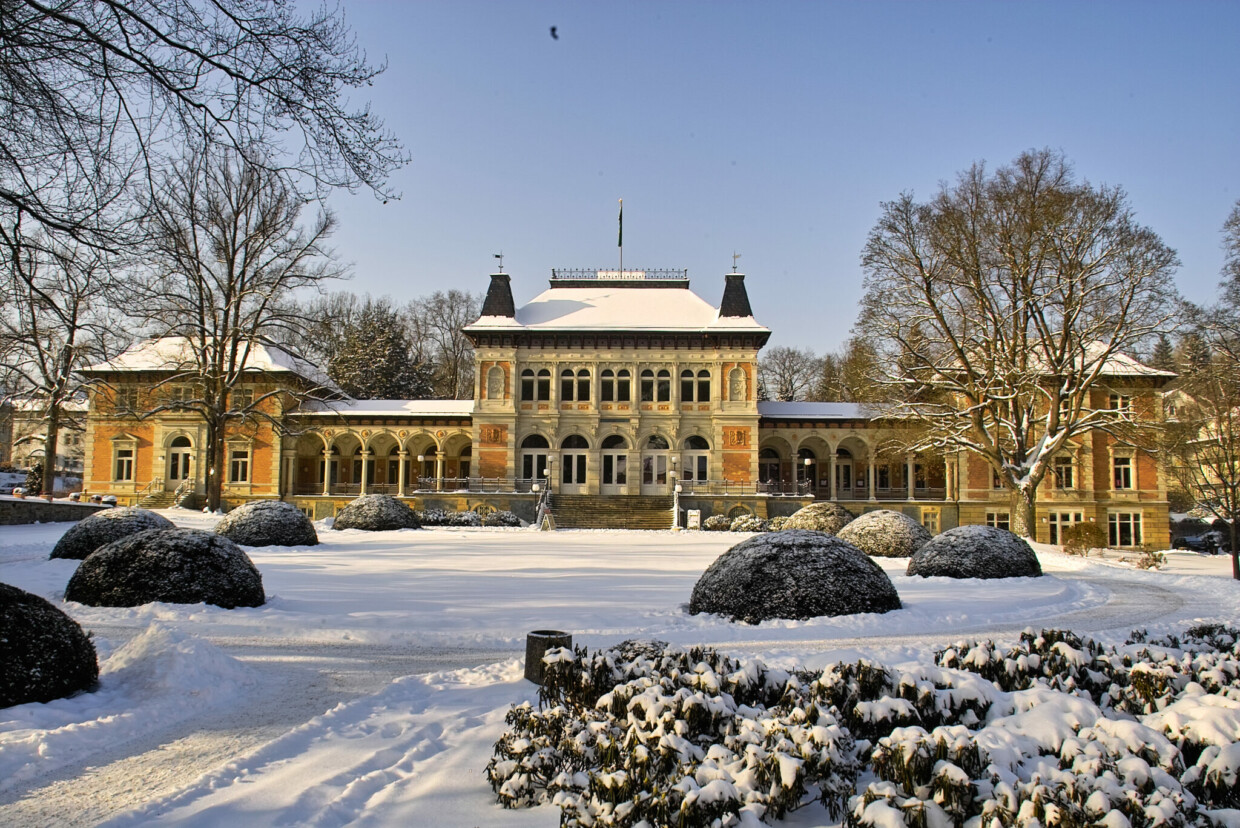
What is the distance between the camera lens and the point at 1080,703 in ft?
12.7

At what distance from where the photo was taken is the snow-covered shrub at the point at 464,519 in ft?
93.8

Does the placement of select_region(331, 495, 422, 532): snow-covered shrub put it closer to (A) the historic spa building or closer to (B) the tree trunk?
(A) the historic spa building

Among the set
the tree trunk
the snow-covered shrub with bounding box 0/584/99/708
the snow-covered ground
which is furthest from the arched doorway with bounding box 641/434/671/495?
the snow-covered shrub with bounding box 0/584/99/708

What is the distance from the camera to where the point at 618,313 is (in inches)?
1599

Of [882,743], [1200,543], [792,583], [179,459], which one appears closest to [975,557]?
[792,583]

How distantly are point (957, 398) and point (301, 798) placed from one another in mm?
31121

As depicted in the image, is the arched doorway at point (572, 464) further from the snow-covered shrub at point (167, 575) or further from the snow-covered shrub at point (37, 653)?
the snow-covered shrub at point (37, 653)

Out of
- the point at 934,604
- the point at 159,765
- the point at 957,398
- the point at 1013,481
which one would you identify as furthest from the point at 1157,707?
the point at 957,398

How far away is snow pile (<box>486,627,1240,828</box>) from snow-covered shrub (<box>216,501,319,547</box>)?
1545cm

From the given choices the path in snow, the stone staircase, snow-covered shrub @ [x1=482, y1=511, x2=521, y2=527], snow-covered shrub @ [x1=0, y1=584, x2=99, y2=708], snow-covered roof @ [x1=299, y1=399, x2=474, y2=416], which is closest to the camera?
the path in snow

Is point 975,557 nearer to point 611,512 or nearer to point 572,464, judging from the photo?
point 611,512

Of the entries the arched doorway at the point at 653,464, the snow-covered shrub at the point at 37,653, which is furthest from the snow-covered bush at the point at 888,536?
the arched doorway at the point at 653,464

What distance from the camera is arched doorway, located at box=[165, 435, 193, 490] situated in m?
39.3

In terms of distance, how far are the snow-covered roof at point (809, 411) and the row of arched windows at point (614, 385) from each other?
11.6ft
